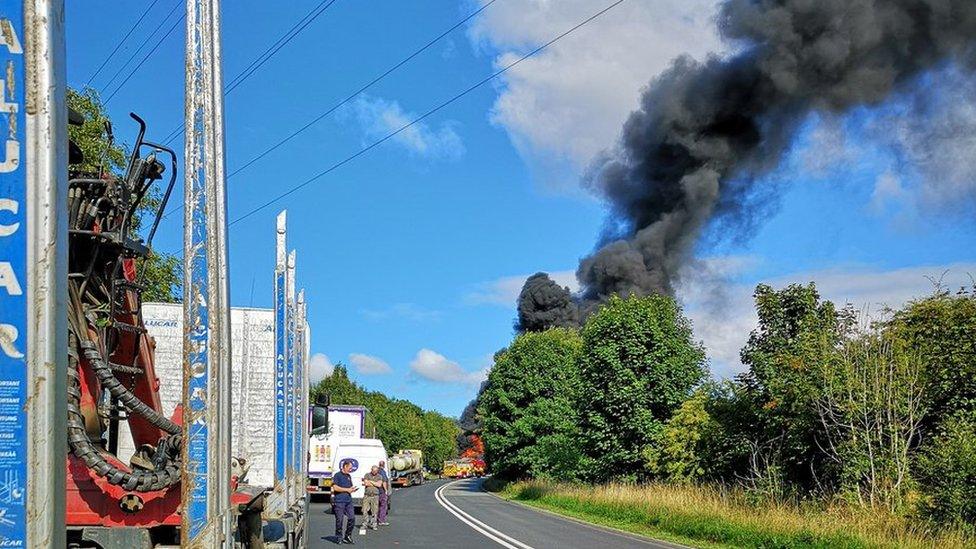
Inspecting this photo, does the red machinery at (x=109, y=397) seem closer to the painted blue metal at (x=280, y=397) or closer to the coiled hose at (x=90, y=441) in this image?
the coiled hose at (x=90, y=441)

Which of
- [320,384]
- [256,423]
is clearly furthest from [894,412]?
[320,384]

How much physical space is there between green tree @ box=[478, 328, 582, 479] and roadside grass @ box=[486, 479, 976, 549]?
767 inches

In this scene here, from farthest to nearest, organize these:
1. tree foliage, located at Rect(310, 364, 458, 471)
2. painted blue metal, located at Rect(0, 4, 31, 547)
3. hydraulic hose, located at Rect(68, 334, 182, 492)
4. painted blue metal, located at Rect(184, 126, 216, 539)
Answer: tree foliage, located at Rect(310, 364, 458, 471) < painted blue metal, located at Rect(184, 126, 216, 539) < hydraulic hose, located at Rect(68, 334, 182, 492) < painted blue metal, located at Rect(0, 4, 31, 547)

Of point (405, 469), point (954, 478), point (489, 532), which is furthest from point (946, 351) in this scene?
point (405, 469)

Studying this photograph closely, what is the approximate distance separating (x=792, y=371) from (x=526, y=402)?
3491 centimetres

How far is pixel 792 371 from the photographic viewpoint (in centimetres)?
2236

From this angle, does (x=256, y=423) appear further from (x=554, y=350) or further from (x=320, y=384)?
(x=320, y=384)

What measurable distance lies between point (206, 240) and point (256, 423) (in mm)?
→ 4930

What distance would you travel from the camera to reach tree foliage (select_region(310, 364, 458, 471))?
3531 inches

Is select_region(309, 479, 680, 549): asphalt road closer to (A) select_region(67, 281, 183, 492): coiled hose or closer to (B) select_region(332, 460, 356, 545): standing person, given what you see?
(B) select_region(332, 460, 356, 545): standing person

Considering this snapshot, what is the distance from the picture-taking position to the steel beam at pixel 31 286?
9.51 feet

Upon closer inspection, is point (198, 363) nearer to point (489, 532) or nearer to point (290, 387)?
point (290, 387)

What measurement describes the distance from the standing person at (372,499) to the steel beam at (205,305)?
17440mm

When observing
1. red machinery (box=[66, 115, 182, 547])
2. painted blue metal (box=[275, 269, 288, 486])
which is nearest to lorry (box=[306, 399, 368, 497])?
painted blue metal (box=[275, 269, 288, 486])
